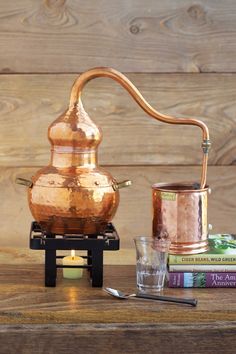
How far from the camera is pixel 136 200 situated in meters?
1.88

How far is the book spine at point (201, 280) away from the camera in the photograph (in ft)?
4.29

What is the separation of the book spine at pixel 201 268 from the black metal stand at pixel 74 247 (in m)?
0.11

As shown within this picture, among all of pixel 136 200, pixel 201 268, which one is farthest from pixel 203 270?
pixel 136 200

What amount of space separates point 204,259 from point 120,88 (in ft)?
2.13

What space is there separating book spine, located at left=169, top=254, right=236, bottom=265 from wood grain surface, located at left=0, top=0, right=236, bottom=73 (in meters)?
0.65

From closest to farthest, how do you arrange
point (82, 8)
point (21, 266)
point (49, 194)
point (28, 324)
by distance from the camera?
point (28, 324)
point (49, 194)
point (21, 266)
point (82, 8)

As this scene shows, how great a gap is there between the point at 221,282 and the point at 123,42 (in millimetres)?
730

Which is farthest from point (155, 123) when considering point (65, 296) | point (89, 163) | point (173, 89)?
point (65, 296)

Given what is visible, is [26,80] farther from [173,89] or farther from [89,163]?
[89,163]

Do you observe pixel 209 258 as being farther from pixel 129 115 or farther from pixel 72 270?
pixel 129 115

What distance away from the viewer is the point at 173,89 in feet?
6.03

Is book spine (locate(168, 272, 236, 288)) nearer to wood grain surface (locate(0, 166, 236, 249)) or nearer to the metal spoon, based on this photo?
the metal spoon

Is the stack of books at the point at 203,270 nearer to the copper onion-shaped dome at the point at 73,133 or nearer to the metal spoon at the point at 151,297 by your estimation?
the metal spoon at the point at 151,297

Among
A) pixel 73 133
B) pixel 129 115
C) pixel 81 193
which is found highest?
pixel 129 115
